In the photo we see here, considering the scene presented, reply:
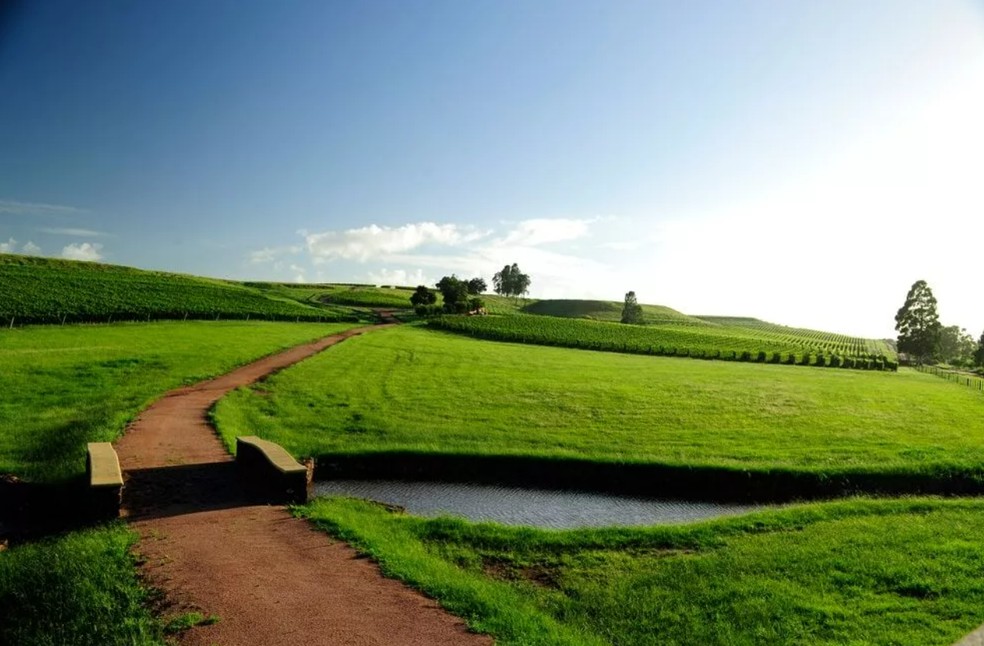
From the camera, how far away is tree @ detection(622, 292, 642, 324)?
14062cm

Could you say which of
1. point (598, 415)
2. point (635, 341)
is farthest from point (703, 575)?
point (635, 341)

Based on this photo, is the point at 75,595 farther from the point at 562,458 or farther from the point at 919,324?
the point at 919,324

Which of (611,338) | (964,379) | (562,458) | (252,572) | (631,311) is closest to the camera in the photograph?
(252,572)

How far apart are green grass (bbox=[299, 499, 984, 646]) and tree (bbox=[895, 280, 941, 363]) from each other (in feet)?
309

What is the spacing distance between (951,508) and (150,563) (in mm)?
18987

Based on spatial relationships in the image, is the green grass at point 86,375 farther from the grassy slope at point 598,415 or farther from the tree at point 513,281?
the tree at point 513,281

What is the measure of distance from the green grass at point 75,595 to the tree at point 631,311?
134 metres

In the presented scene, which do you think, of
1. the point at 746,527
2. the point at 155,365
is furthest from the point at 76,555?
the point at 155,365

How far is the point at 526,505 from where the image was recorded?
17312mm

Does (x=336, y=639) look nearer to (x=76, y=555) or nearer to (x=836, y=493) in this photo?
(x=76, y=555)

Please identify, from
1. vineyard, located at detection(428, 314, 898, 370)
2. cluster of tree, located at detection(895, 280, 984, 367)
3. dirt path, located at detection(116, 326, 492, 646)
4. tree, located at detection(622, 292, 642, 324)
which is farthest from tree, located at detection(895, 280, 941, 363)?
dirt path, located at detection(116, 326, 492, 646)

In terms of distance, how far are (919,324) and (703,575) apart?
104 metres

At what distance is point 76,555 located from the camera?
10148 millimetres

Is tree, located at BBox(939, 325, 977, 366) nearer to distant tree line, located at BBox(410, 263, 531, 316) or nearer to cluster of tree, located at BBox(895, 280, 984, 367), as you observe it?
cluster of tree, located at BBox(895, 280, 984, 367)
